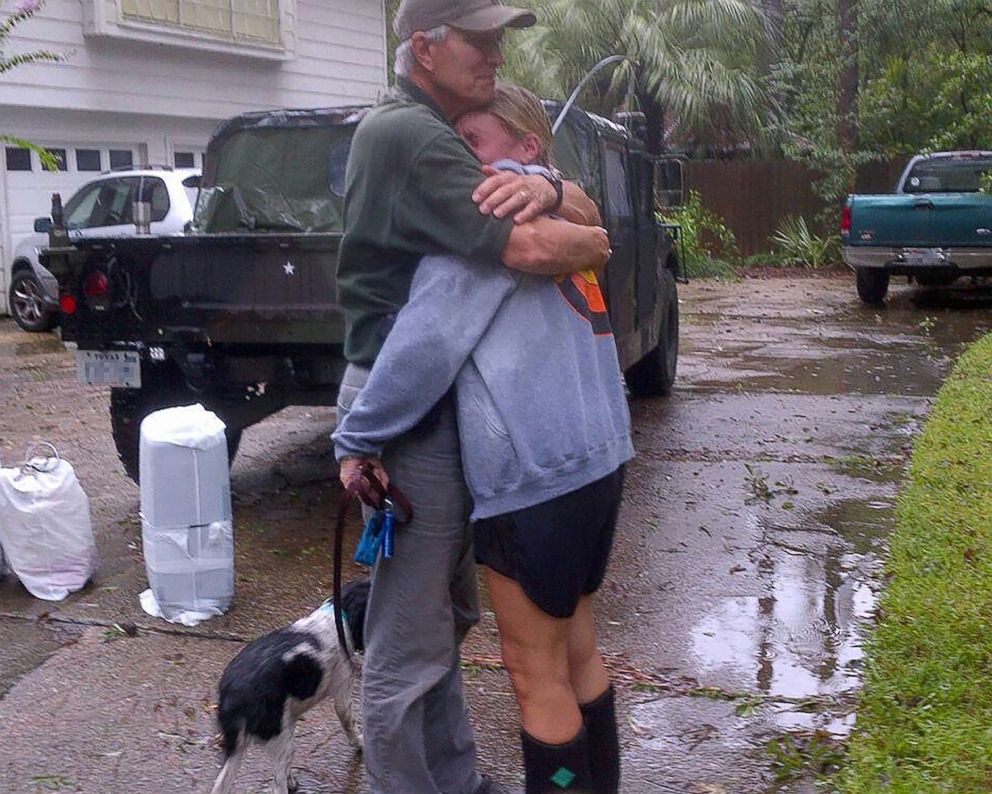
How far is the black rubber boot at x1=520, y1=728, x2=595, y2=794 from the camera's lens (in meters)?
2.90

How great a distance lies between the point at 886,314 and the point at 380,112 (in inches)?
522

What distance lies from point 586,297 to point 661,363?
21.6ft

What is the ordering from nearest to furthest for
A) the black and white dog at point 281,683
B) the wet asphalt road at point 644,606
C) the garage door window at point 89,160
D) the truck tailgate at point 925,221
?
the black and white dog at point 281,683 → the wet asphalt road at point 644,606 → the truck tailgate at point 925,221 → the garage door window at point 89,160

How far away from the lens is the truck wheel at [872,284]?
51.6 feet

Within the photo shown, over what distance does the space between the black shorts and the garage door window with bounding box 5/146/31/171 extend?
14.4m

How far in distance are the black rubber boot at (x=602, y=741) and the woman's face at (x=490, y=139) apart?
49.6 inches

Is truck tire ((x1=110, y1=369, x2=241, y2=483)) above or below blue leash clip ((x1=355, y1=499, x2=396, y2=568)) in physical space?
below

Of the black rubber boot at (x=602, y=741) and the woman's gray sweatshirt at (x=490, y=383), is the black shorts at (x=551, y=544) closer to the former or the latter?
the woman's gray sweatshirt at (x=490, y=383)

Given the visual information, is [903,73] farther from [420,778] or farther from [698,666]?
[420,778]

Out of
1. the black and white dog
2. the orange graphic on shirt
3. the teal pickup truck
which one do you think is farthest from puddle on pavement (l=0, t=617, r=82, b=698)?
the teal pickup truck

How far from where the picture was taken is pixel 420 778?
299 cm

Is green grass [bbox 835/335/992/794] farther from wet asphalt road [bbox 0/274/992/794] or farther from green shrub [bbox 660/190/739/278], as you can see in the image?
green shrub [bbox 660/190/739/278]

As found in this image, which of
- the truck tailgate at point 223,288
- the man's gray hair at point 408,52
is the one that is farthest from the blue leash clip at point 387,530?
the truck tailgate at point 223,288

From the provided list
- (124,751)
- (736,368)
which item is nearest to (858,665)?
(124,751)
